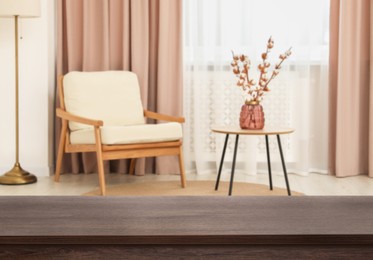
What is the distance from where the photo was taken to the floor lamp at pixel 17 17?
4.86m

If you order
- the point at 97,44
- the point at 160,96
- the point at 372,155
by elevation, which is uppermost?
the point at 97,44

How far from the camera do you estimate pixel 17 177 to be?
503 centimetres

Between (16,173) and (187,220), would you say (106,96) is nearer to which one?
(16,173)

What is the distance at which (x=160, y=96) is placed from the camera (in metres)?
5.47

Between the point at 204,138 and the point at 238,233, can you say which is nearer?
the point at 238,233

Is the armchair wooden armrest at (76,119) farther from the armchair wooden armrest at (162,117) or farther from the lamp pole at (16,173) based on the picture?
the armchair wooden armrest at (162,117)


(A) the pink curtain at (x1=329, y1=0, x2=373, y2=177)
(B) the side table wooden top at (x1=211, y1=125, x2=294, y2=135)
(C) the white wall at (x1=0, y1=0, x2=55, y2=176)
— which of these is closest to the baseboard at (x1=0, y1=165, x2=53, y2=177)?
(C) the white wall at (x1=0, y1=0, x2=55, y2=176)

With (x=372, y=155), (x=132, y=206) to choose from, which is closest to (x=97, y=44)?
(x=372, y=155)

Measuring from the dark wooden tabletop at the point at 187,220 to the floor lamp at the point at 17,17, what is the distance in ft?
10.7

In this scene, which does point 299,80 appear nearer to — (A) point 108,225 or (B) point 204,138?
(B) point 204,138

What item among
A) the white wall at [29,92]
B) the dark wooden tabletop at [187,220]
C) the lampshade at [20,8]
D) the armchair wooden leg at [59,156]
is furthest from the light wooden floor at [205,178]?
the dark wooden tabletop at [187,220]

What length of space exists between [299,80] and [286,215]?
3.98 meters

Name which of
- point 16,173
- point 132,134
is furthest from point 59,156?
point 132,134

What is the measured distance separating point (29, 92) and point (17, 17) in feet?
2.05
